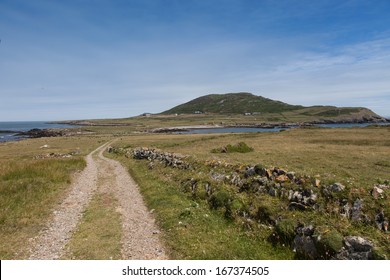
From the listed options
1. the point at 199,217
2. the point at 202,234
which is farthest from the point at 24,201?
the point at 202,234

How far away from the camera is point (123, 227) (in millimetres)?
13805

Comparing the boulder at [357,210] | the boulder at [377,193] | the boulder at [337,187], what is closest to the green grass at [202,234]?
the boulder at [357,210]

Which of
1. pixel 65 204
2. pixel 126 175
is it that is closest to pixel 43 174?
pixel 126 175

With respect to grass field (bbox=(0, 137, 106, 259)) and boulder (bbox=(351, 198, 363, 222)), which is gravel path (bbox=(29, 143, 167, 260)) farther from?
boulder (bbox=(351, 198, 363, 222))

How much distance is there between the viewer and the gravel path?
11.2 metres

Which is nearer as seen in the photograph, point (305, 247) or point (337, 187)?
point (305, 247)

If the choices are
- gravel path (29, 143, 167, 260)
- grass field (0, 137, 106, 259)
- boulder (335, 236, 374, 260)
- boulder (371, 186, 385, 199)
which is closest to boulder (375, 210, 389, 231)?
boulder (371, 186, 385, 199)

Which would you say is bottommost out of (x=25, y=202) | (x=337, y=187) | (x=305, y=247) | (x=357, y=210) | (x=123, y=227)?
(x=123, y=227)

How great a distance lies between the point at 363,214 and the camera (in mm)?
10789

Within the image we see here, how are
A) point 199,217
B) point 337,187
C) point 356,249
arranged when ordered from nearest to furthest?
1. point 356,249
2. point 337,187
3. point 199,217

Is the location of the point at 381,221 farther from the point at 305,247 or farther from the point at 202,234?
the point at 202,234

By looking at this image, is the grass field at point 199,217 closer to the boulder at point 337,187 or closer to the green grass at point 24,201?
the green grass at point 24,201

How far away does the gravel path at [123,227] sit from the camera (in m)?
11.2

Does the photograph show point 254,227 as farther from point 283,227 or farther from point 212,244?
point 212,244
